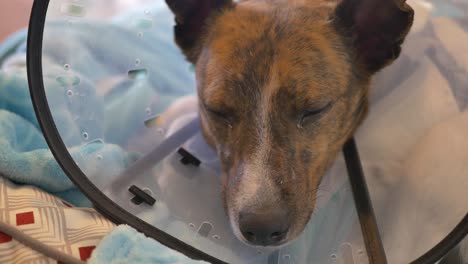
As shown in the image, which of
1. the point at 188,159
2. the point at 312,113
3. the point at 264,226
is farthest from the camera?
the point at 188,159

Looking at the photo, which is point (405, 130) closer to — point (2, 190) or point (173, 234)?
point (173, 234)

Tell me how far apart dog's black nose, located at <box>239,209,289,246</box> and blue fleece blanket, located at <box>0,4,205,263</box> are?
0.15 meters

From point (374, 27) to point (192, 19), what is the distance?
50cm

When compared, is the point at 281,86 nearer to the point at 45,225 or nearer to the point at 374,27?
the point at 374,27

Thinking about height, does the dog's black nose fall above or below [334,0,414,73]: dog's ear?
below

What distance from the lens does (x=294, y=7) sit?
1556 mm

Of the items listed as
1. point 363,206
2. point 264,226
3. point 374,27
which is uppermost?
point 374,27

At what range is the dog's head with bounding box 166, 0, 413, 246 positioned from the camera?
4.30 feet

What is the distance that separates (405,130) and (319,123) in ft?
1.11

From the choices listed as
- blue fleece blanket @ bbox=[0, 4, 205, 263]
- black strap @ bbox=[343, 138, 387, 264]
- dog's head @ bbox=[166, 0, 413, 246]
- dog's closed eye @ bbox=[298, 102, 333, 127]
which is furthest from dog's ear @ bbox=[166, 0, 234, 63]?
black strap @ bbox=[343, 138, 387, 264]

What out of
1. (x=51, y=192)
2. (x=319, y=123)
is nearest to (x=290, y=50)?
(x=319, y=123)

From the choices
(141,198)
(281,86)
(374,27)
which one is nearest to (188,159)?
(141,198)

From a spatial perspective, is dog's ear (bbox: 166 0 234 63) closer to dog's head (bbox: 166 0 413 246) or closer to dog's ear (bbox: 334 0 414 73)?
dog's head (bbox: 166 0 413 246)

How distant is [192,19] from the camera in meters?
1.63
